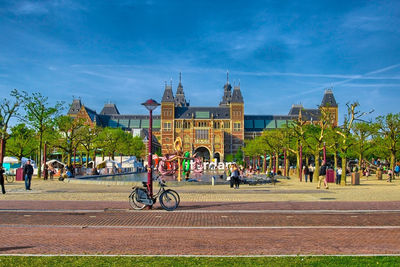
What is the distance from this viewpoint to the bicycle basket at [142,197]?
562 inches

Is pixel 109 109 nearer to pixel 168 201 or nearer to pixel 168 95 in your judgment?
pixel 168 95

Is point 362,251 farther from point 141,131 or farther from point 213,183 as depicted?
point 141,131

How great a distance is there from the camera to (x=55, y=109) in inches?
1687

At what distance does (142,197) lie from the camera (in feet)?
47.1

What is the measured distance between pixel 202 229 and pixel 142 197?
174 inches

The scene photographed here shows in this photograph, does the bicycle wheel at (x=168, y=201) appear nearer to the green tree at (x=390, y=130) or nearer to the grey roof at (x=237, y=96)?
the green tree at (x=390, y=130)

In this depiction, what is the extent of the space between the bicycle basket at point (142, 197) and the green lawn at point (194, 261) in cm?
716

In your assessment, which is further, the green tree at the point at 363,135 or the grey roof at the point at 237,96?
the grey roof at the point at 237,96

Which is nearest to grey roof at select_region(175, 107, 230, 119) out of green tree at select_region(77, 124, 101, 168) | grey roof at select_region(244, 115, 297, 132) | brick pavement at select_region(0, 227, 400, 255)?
grey roof at select_region(244, 115, 297, 132)

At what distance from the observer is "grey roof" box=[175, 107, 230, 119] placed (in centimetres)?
12938

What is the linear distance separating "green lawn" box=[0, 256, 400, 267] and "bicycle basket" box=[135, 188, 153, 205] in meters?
7.16

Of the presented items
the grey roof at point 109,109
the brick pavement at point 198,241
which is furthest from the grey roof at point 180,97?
the brick pavement at point 198,241

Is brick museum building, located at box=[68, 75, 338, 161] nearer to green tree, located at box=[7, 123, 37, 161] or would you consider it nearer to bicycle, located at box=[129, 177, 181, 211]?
green tree, located at box=[7, 123, 37, 161]

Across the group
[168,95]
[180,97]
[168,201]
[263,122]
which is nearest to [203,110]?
[168,95]
